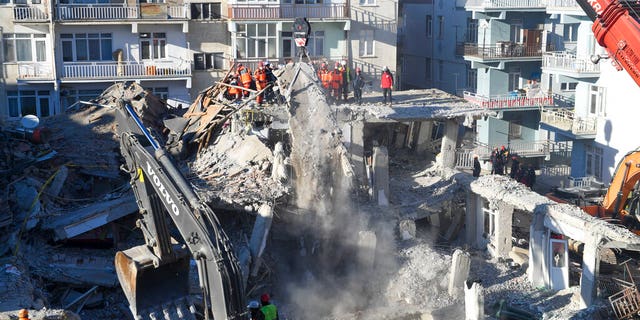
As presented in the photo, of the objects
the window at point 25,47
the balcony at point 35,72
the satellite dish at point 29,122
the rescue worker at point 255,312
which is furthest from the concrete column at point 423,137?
the rescue worker at point 255,312

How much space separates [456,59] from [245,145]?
921 inches

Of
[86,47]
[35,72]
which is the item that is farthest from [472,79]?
[35,72]

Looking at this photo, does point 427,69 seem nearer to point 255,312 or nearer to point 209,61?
point 209,61

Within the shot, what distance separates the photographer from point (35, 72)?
121 feet

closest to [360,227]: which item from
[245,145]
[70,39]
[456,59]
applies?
[245,145]

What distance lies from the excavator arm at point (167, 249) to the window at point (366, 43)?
25.1 metres

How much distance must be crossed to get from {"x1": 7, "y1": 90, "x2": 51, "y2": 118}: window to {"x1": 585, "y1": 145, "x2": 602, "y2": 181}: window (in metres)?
22.8

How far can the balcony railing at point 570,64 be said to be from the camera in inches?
1334

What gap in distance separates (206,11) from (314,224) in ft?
62.0

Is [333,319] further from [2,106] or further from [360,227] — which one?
[2,106]

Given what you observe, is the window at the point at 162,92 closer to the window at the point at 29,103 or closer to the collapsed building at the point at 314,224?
the window at the point at 29,103

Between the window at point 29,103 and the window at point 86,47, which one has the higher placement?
the window at point 86,47

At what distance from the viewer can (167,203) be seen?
1425 centimetres

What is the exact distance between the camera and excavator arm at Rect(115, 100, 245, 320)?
1302 centimetres
